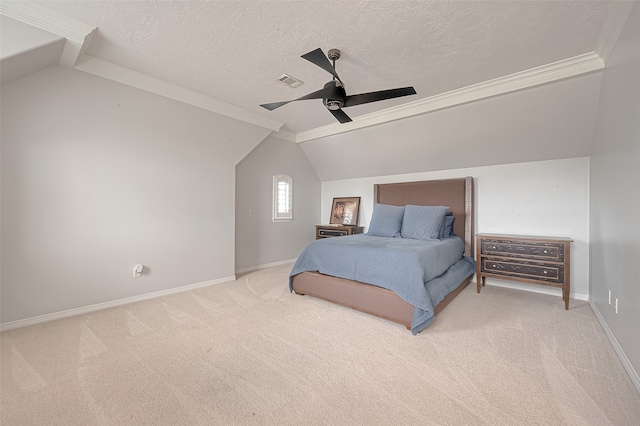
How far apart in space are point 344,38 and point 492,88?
6.26 ft

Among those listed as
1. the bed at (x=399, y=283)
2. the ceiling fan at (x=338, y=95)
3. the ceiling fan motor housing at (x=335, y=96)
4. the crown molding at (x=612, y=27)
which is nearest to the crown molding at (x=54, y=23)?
the ceiling fan at (x=338, y=95)

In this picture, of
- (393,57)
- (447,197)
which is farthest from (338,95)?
(447,197)

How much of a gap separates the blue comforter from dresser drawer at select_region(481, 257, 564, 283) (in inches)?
12.6

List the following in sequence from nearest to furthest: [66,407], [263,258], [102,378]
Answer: [66,407], [102,378], [263,258]

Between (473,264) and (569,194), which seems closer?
(569,194)

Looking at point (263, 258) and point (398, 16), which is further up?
point (398, 16)

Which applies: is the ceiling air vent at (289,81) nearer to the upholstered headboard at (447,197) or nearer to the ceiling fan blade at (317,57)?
the ceiling fan blade at (317,57)

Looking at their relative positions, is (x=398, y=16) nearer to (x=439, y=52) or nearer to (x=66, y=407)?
(x=439, y=52)

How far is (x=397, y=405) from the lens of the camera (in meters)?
1.47

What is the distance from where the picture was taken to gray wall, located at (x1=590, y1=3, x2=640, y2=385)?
1.66m

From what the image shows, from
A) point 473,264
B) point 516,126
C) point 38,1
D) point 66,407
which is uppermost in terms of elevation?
point 38,1

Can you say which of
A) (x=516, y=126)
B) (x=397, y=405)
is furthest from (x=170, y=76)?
(x=516, y=126)

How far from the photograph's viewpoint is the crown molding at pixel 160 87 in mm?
2617

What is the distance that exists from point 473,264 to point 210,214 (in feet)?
13.2
